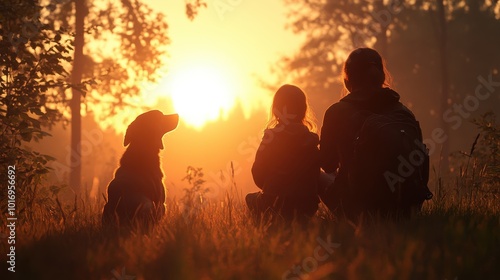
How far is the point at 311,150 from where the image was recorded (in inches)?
265

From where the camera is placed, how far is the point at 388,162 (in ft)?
18.4

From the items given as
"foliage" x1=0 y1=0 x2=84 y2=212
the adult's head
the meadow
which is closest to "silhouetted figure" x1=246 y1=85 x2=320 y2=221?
the adult's head

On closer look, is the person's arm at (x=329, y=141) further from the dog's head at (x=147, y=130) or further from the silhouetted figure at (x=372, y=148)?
the dog's head at (x=147, y=130)

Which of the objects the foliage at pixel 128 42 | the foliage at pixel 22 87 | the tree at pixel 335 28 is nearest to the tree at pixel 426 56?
the tree at pixel 335 28

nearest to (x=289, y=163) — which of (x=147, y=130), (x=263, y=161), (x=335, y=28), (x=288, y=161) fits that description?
(x=288, y=161)

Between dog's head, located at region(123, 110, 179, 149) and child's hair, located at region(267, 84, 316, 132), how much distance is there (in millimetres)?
1282

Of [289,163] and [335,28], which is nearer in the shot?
[289,163]

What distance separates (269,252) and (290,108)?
2.59 metres

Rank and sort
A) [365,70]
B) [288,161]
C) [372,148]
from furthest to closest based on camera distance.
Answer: [288,161] → [365,70] → [372,148]

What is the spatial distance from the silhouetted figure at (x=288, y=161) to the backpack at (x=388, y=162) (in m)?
0.90

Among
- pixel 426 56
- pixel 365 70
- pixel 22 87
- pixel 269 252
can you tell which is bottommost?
pixel 269 252

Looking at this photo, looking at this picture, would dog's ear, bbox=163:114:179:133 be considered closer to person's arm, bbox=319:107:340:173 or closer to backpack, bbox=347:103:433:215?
person's arm, bbox=319:107:340:173

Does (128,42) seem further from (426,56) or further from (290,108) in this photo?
→ (426,56)

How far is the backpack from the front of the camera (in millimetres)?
5602
